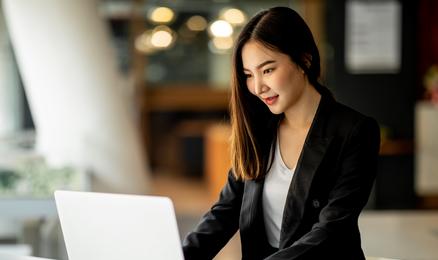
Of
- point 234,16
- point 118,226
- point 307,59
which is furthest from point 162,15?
point 118,226

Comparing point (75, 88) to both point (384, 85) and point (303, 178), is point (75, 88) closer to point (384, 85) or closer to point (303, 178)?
point (384, 85)

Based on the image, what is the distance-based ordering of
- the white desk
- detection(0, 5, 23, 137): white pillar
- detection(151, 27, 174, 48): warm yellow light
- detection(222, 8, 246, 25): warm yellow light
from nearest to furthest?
the white desk → detection(0, 5, 23, 137): white pillar → detection(222, 8, 246, 25): warm yellow light → detection(151, 27, 174, 48): warm yellow light

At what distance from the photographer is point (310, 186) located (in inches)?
82.2

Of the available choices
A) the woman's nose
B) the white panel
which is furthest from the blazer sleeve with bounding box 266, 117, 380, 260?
the white panel

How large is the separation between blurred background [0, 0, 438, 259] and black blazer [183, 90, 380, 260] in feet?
0.88

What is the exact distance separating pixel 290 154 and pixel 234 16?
958 cm

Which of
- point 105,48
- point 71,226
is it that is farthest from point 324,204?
point 105,48

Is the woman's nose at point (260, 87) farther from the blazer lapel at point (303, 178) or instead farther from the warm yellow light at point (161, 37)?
the warm yellow light at point (161, 37)

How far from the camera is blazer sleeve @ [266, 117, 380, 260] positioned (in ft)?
6.63

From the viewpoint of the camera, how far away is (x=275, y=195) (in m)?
2.19

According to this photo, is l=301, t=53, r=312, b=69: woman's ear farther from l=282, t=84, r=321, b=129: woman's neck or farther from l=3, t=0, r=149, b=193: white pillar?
l=3, t=0, r=149, b=193: white pillar

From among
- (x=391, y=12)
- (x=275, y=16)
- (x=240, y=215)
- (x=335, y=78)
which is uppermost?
(x=275, y=16)

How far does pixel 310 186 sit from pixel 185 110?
1032 cm

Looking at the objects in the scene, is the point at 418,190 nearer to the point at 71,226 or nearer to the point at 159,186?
the point at 159,186
